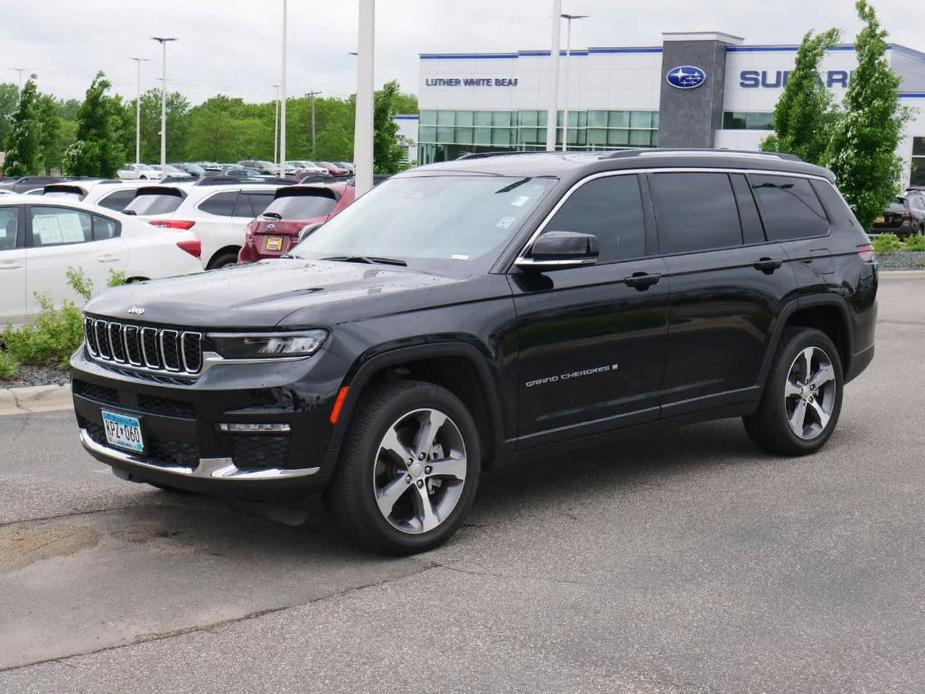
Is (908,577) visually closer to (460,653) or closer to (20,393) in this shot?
(460,653)

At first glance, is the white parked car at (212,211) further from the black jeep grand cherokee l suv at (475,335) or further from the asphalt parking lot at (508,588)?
the black jeep grand cherokee l suv at (475,335)

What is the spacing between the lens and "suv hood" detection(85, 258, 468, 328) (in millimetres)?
5391

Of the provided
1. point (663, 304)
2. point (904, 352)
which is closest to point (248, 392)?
point (663, 304)

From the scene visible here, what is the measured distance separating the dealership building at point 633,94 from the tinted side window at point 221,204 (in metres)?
42.6

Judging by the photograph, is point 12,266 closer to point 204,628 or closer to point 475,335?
point 475,335

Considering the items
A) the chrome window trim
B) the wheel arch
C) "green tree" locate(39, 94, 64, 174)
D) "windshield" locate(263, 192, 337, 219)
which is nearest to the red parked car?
"windshield" locate(263, 192, 337, 219)

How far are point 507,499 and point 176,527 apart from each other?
179 centimetres

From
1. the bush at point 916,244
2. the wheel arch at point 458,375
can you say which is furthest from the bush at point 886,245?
the wheel arch at point 458,375

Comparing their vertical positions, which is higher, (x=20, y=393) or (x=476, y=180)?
(x=476, y=180)

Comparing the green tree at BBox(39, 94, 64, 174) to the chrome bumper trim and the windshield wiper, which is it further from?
the chrome bumper trim

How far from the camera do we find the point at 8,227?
38.0ft

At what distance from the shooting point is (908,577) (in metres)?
5.61

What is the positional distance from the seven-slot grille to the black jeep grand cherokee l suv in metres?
0.01

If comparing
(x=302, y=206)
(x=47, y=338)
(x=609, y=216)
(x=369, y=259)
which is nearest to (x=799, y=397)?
(x=609, y=216)
